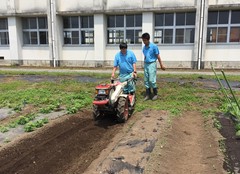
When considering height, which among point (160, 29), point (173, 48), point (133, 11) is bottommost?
point (173, 48)

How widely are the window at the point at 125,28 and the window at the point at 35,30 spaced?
5.46 metres

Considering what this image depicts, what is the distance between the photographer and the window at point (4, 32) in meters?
21.2

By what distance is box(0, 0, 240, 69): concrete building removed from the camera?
1667cm

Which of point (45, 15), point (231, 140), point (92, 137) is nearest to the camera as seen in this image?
point (231, 140)

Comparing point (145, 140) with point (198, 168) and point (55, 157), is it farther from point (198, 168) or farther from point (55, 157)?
point (55, 157)

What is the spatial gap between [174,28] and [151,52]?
10.9m

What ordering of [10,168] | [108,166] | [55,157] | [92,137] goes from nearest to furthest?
[108,166] → [10,168] → [55,157] → [92,137]

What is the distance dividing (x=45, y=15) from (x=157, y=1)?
8697 millimetres

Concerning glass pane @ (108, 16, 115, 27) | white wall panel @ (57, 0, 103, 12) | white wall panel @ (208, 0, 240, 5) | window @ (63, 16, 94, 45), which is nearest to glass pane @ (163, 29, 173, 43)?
white wall panel @ (208, 0, 240, 5)

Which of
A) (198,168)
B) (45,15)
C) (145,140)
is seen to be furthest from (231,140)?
(45,15)

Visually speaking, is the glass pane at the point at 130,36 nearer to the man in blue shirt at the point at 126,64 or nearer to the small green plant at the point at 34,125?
the man in blue shirt at the point at 126,64

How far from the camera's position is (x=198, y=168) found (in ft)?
12.1

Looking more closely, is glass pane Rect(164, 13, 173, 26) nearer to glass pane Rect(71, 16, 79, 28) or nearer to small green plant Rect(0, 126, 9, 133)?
glass pane Rect(71, 16, 79, 28)

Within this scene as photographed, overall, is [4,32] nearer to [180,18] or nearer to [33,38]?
[33,38]
